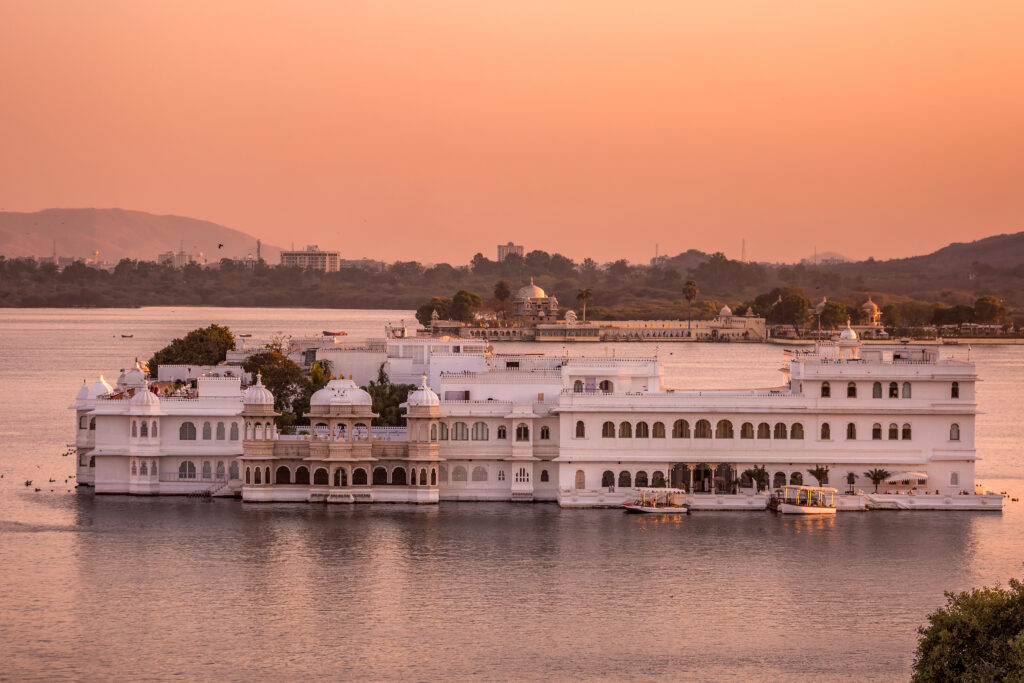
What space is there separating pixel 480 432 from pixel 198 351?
37085 millimetres

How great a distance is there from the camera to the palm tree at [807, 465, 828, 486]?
50.8 m

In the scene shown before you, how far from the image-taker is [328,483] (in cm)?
5025

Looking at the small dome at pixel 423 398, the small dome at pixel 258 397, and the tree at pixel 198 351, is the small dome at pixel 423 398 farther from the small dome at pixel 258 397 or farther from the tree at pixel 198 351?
the tree at pixel 198 351

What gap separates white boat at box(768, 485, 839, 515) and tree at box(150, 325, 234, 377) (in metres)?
39.9

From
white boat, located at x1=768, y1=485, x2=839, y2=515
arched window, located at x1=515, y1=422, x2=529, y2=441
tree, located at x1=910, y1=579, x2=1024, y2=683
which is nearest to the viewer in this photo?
tree, located at x1=910, y1=579, x2=1024, y2=683

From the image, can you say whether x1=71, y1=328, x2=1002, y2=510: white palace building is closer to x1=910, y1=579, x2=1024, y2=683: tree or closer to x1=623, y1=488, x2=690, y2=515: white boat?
x1=623, y1=488, x2=690, y2=515: white boat

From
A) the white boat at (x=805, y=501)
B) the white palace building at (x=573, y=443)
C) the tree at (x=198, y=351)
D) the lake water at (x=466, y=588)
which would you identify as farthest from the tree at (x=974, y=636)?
the tree at (x=198, y=351)

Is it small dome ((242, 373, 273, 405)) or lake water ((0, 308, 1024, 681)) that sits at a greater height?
small dome ((242, 373, 273, 405))

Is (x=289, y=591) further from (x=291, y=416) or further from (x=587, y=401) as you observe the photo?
(x=291, y=416)

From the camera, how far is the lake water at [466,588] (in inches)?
1345

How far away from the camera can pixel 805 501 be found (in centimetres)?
4953

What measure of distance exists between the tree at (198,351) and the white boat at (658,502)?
123ft

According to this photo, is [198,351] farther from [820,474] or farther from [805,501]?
[805,501]

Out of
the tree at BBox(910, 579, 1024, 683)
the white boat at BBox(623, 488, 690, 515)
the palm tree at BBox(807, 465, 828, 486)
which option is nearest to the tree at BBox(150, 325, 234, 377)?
the white boat at BBox(623, 488, 690, 515)
